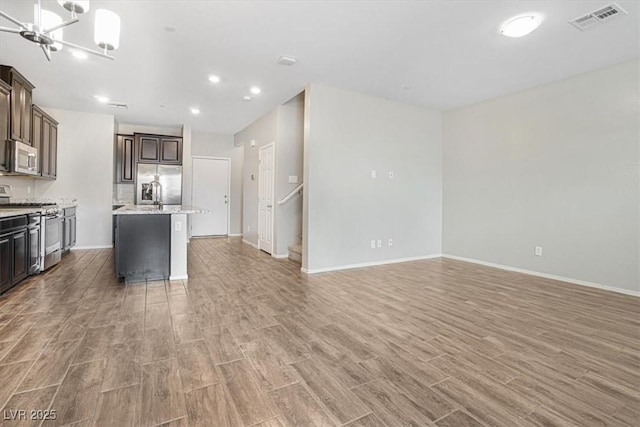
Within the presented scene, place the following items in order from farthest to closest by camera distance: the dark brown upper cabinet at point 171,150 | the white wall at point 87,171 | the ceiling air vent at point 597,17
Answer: the dark brown upper cabinet at point 171,150 < the white wall at point 87,171 < the ceiling air vent at point 597,17

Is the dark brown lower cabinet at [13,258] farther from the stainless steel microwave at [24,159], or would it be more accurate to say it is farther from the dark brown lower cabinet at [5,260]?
the stainless steel microwave at [24,159]

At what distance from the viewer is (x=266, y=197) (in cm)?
613

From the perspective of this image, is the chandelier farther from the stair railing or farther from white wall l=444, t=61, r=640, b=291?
white wall l=444, t=61, r=640, b=291

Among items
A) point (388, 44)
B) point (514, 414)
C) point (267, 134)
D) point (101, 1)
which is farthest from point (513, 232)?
point (101, 1)

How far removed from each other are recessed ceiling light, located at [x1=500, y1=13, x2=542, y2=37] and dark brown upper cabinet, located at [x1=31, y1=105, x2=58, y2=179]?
21.3 ft

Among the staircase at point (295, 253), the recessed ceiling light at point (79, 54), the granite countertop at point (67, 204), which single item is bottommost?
the staircase at point (295, 253)

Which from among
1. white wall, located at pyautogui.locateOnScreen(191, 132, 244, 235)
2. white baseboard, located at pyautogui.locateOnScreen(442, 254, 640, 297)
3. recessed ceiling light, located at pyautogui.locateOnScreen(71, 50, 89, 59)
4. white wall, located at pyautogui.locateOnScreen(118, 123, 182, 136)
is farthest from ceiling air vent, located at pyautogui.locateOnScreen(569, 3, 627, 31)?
white wall, located at pyautogui.locateOnScreen(118, 123, 182, 136)

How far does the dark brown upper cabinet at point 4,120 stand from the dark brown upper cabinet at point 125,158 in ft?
8.62

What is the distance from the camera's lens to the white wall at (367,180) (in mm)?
4531

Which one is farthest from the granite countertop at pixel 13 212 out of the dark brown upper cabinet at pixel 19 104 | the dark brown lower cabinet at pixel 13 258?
the dark brown upper cabinet at pixel 19 104

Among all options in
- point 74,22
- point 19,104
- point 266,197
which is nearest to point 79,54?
point 19,104

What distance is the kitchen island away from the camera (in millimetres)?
3932

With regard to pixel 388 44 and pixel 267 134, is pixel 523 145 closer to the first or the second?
pixel 388 44

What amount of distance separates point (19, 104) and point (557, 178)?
7620mm
